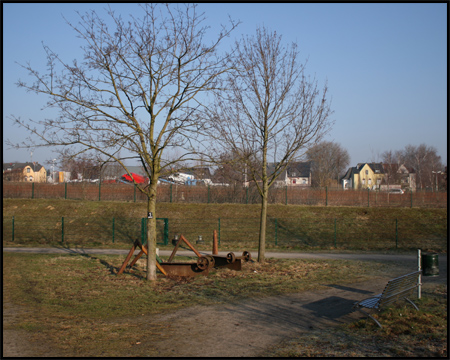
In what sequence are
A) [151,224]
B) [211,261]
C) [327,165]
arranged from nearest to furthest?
[151,224] < [211,261] < [327,165]

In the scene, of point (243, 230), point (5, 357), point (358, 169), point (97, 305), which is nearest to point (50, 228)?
point (243, 230)

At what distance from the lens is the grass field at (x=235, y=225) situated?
74.9 ft

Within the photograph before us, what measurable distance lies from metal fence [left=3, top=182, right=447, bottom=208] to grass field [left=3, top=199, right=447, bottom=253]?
1705 mm

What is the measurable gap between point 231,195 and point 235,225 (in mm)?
5798

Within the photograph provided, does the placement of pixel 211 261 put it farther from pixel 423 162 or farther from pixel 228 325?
pixel 423 162

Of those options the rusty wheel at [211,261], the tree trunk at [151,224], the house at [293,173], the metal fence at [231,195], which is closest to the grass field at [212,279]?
the rusty wheel at [211,261]

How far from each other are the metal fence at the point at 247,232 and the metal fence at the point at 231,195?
453cm

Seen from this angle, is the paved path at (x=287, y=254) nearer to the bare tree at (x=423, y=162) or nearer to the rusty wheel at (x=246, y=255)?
the rusty wheel at (x=246, y=255)

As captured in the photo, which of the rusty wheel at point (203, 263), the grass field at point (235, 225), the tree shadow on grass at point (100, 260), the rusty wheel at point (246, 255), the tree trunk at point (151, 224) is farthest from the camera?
the grass field at point (235, 225)

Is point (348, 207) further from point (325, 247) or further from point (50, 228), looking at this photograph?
point (50, 228)

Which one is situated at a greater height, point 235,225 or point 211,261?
point 235,225

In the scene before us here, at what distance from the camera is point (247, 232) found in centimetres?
2473

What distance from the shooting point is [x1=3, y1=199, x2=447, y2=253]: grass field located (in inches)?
899

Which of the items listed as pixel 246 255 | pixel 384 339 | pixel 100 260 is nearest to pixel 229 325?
pixel 384 339
